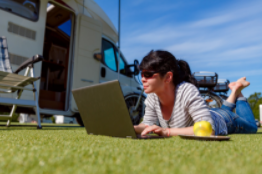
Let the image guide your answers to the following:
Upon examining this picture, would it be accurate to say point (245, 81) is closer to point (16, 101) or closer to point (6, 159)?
point (6, 159)

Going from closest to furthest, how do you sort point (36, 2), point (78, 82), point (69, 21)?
1. point (36, 2)
2. point (78, 82)
3. point (69, 21)

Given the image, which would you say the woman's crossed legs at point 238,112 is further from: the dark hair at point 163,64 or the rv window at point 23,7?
the rv window at point 23,7

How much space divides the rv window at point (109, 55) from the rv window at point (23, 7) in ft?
5.27

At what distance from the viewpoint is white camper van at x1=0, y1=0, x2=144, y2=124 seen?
352 centimetres

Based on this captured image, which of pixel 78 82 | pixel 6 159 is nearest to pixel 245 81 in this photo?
pixel 6 159

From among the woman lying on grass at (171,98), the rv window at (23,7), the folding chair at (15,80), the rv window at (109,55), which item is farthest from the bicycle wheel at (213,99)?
the rv window at (23,7)

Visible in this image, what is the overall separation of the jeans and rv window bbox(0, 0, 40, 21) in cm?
330

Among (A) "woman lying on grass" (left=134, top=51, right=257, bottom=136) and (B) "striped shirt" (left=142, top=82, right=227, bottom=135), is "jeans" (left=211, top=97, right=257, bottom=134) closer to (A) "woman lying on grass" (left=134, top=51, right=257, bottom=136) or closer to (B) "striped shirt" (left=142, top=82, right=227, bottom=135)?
(A) "woman lying on grass" (left=134, top=51, right=257, bottom=136)

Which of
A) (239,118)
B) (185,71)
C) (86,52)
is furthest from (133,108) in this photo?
(185,71)

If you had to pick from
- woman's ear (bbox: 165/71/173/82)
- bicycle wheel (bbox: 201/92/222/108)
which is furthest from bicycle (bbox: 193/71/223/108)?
woman's ear (bbox: 165/71/173/82)

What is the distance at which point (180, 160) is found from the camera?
0.65 m

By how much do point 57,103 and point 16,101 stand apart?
1.88 m

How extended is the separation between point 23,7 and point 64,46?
211 centimetres

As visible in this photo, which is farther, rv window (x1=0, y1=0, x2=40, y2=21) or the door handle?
the door handle
